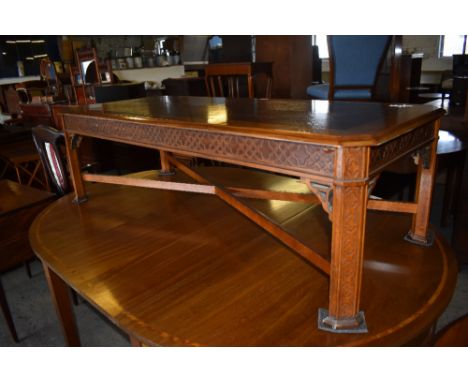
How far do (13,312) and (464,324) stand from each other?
7.10 feet

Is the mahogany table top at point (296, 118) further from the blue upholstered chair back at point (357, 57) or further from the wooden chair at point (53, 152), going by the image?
the blue upholstered chair back at point (357, 57)

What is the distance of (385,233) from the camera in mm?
1304

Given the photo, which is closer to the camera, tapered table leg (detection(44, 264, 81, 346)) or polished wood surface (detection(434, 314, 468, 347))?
polished wood surface (detection(434, 314, 468, 347))

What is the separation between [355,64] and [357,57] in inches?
1.9

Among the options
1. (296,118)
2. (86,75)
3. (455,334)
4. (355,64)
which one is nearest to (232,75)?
(355,64)

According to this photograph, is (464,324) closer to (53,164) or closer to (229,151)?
(229,151)

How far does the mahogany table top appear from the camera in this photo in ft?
2.59

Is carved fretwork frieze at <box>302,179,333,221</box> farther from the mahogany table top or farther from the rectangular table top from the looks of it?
the rectangular table top

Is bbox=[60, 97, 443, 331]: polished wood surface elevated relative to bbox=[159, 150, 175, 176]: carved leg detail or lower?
elevated

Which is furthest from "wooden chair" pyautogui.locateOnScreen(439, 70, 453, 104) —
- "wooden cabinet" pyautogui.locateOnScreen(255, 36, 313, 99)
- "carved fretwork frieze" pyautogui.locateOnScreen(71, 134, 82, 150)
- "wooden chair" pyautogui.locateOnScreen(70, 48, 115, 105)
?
"carved fretwork frieze" pyautogui.locateOnScreen(71, 134, 82, 150)

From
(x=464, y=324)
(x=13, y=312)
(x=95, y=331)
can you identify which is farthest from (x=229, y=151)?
(x=13, y=312)

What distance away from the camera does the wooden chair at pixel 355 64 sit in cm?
272

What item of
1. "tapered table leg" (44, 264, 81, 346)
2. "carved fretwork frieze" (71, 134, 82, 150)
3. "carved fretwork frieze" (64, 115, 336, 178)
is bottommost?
"tapered table leg" (44, 264, 81, 346)

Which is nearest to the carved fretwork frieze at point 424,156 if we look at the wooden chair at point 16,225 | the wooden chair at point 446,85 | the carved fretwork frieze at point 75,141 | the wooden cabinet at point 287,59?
the carved fretwork frieze at point 75,141
